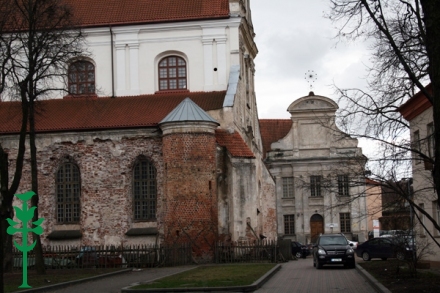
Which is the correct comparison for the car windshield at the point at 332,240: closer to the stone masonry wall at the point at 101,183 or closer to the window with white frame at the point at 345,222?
the stone masonry wall at the point at 101,183

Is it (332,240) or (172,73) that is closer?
(332,240)

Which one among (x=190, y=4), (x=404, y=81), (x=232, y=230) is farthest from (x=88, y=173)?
(x=404, y=81)

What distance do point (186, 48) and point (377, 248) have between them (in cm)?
1528

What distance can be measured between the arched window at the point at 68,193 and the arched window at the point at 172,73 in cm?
667

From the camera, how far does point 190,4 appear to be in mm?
40281

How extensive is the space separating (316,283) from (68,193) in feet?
58.7

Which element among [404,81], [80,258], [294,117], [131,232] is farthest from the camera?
[294,117]

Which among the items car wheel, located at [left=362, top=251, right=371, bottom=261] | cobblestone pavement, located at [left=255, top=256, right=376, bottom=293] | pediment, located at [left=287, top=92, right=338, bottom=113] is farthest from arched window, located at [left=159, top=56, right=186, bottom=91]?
pediment, located at [left=287, top=92, right=338, bottom=113]

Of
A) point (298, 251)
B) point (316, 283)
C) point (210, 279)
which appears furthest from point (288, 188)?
point (210, 279)

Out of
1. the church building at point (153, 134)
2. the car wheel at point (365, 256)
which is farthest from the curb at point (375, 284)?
the car wheel at point (365, 256)

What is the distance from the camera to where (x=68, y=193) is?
3706cm

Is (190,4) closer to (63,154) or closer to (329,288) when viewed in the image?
(63,154)

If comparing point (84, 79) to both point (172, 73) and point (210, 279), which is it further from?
point (210, 279)

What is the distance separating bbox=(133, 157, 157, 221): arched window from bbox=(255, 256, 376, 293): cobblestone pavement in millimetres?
9683
